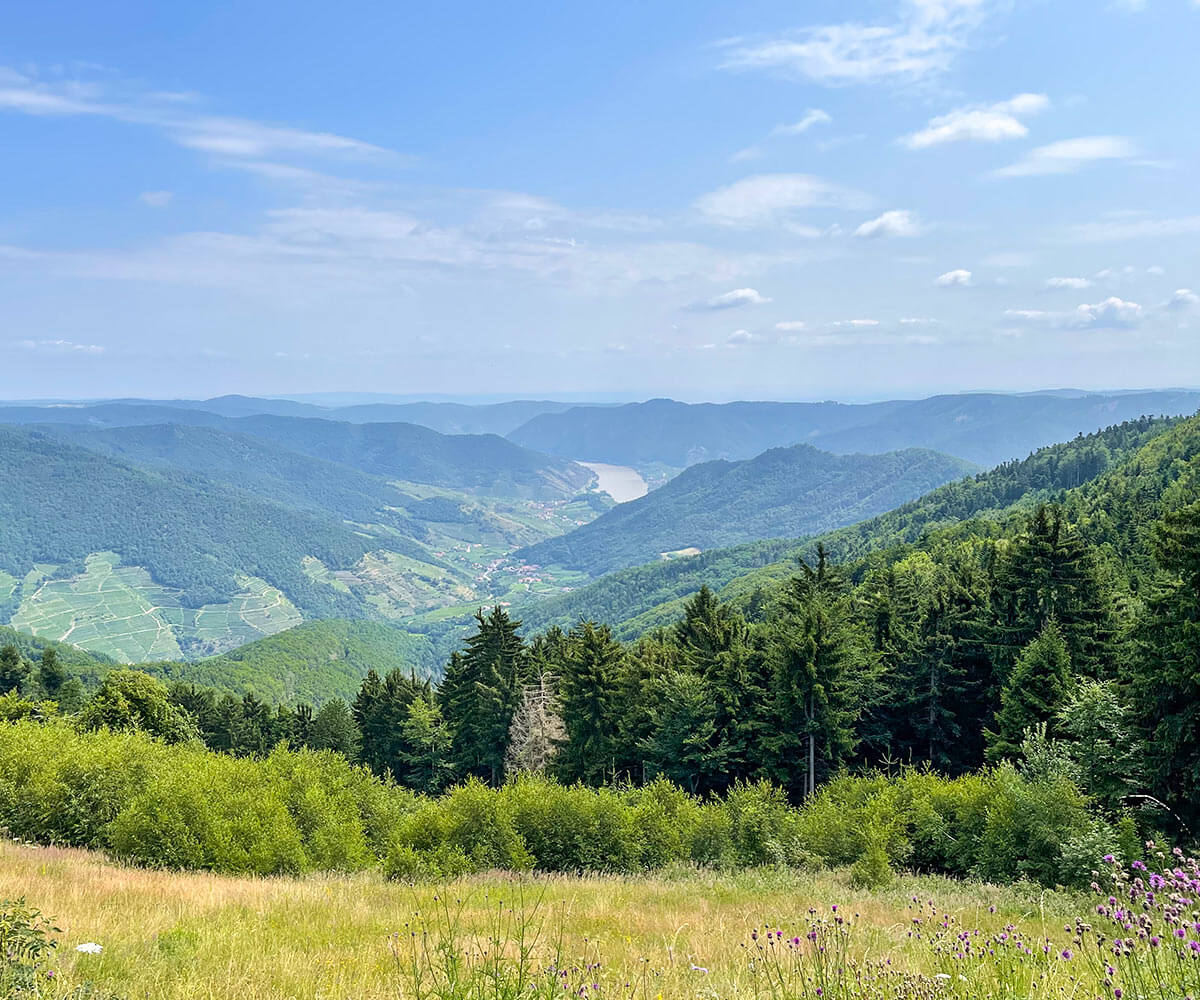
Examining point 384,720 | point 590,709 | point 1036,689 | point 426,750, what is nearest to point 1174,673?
point 1036,689

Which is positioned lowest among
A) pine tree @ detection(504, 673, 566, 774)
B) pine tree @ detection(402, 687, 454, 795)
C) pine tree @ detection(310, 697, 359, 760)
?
pine tree @ detection(310, 697, 359, 760)

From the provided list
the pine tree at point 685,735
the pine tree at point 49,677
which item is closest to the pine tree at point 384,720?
the pine tree at point 685,735

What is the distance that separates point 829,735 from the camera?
1581 inches

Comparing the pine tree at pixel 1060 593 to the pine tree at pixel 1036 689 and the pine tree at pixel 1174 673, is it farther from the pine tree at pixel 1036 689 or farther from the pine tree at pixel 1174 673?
the pine tree at pixel 1174 673

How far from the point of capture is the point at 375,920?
10.7 meters

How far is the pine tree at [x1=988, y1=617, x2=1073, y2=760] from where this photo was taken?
3297cm

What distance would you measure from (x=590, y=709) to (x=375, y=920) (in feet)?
123

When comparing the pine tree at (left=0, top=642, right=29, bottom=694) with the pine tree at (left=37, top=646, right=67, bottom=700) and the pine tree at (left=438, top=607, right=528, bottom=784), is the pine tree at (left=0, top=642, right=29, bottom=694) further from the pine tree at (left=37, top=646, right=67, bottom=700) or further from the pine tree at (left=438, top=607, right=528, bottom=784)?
the pine tree at (left=438, top=607, right=528, bottom=784)

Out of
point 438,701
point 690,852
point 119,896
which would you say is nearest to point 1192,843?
point 690,852

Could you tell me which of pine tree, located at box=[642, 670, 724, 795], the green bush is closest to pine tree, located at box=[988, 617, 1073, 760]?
the green bush

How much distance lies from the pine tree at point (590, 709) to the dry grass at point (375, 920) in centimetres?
2800

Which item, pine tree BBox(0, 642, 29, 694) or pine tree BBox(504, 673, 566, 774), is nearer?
pine tree BBox(504, 673, 566, 774)

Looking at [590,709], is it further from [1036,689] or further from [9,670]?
[9,670]

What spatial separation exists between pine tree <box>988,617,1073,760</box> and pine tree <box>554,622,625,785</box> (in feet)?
74.4
